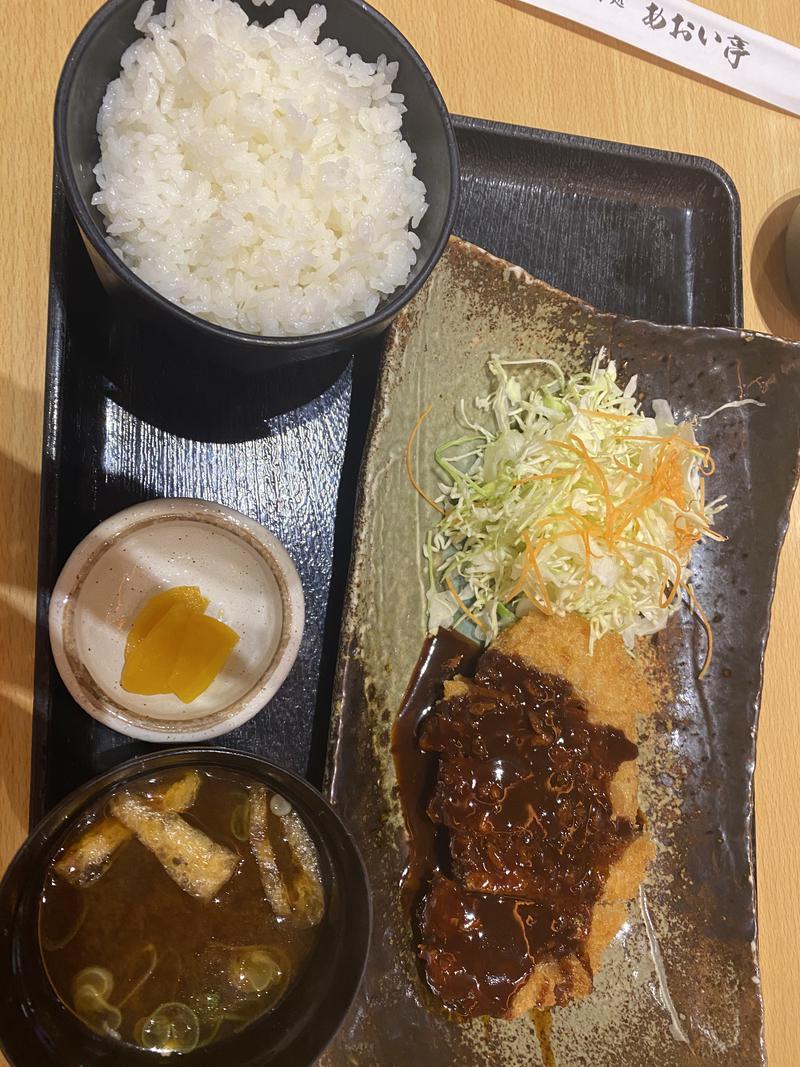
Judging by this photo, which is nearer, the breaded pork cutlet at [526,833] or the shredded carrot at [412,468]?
the breaded pork cutlet at [526,833]

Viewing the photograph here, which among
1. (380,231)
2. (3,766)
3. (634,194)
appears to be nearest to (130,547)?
(3,766)

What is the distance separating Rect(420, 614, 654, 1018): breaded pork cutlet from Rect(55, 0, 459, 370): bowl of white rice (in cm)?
98

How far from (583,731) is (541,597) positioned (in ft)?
1.18

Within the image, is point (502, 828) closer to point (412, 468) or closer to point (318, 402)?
point (412, 468)

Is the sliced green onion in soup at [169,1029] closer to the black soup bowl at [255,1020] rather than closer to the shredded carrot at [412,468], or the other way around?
the black soup bowl at [255,1020]

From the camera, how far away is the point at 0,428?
1.89 m

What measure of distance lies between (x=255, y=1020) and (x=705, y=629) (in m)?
1.51

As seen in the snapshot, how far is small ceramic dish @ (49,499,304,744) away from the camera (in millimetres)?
1709

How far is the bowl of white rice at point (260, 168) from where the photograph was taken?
159 cm

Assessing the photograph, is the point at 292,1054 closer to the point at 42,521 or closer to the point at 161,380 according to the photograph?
the point at 42,521

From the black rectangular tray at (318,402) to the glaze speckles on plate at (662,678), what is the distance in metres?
0.12

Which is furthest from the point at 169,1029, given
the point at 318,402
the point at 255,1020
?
the point at 318,402

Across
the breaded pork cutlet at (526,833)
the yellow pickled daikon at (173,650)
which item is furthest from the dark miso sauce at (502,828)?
the yellow pickled daikon at (173,650)

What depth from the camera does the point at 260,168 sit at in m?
1.69
